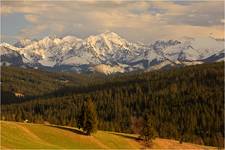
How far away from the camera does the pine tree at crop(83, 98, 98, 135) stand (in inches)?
5369

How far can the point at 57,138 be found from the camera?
122938 millimetres

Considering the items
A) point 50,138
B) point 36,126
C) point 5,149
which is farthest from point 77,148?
point 5,149

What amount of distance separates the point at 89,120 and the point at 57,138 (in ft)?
53.7

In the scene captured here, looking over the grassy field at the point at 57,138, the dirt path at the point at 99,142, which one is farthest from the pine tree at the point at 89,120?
the dirt path at the point at 99,142

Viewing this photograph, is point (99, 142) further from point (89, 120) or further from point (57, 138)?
point (57, 138)

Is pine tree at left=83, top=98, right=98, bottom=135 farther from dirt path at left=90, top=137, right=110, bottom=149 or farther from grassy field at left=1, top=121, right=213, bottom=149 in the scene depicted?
A: dirt path at left=90, top=137, right=110, bottom=149

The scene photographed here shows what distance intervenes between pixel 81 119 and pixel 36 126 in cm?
1459

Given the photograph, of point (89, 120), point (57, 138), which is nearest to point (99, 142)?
point (89, 120)

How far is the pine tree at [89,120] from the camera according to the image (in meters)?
136

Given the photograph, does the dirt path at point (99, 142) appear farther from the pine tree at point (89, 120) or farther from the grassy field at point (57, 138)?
the pine tree at point (89, 120)

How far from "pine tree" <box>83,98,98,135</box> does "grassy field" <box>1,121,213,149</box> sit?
71.0 inches

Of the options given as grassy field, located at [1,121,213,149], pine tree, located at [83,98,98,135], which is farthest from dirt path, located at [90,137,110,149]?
pine tree, located at [83,98,98,135]

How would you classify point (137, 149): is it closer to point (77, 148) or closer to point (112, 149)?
point (112, 149)

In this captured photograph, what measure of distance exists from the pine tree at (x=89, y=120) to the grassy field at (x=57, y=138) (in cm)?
180
